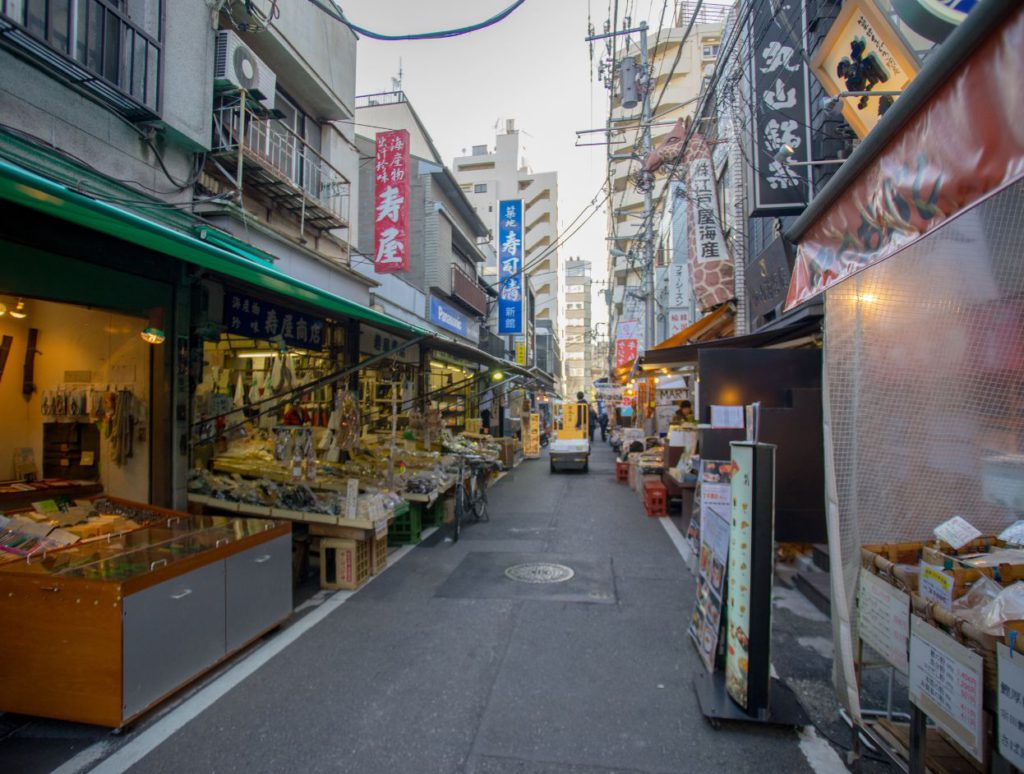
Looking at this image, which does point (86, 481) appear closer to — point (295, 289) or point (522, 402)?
point (295, 289)

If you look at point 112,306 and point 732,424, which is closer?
point 112,306

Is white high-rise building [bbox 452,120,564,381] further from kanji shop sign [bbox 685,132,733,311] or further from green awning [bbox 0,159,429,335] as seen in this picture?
green awning [bbox 0,159,429,335]

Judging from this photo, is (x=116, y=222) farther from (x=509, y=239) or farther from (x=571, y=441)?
(x=509, y=239)

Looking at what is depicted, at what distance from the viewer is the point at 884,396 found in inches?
143

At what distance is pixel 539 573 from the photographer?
7.16 metres

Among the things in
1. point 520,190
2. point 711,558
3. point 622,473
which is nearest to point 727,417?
point 711,558

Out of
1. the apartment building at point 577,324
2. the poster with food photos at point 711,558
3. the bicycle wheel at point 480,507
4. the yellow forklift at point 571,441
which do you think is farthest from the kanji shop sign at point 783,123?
the apartment building at point 577,324

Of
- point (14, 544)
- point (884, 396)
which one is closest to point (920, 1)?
point (884, 396)

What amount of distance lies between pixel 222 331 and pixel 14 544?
12.4ft

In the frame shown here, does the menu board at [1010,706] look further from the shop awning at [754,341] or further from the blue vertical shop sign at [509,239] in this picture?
the blue vertical shop sign at [509,239]

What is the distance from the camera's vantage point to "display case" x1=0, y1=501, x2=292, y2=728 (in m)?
3.59

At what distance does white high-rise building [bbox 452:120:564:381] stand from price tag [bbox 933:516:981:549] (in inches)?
2198

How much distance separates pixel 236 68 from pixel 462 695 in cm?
896

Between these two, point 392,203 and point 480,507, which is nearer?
point 480,507
